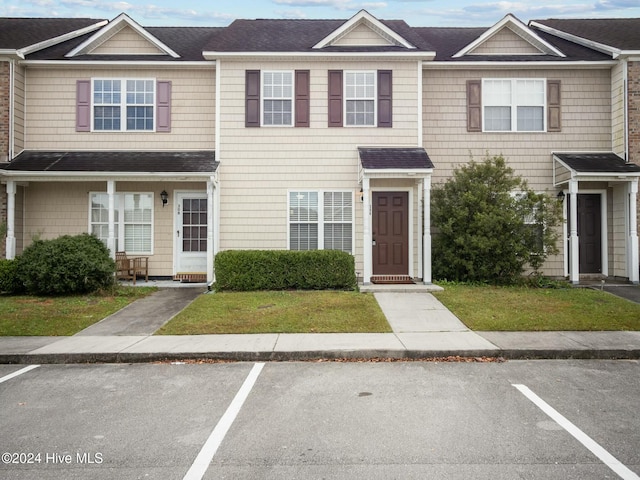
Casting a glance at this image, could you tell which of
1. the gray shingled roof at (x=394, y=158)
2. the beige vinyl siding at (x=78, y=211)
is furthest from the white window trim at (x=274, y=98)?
the beige vinyl siding at (x=78, y=211)

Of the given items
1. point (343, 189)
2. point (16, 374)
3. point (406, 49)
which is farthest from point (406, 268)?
point (16, 374)

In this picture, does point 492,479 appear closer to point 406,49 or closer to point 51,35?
point 406,49

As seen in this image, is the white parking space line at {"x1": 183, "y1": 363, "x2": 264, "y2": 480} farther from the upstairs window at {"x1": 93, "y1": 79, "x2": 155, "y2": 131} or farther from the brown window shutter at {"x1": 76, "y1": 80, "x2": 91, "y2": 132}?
the brown window shutter at {"x1": 76, "y1": 80, "x2": 91, "y2": 132}

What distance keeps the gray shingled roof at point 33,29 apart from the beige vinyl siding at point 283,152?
628 cm

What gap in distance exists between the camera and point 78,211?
1361cm

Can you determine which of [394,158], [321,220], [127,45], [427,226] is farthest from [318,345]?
[127,45]

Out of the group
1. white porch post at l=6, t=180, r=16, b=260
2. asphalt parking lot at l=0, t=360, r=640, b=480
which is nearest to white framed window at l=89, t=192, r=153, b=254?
white porch post at l=6, t=180, r=16, b=260

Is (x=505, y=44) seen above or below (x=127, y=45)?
above

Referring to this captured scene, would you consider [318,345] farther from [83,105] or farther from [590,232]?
[83,105]

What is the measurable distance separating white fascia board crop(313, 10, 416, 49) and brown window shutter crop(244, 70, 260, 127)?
1.92 m

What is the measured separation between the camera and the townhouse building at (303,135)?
12.9m

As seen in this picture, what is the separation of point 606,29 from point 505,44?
4143 mm

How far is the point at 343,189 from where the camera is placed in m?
13.0

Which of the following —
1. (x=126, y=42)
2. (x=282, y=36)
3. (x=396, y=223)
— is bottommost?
(x=396, y=223)
